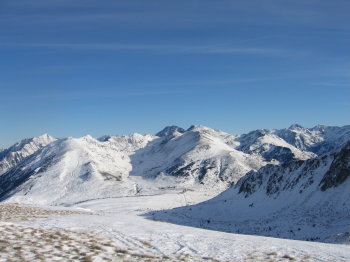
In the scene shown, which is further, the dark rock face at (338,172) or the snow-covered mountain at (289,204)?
the dark rock face at (338,172)

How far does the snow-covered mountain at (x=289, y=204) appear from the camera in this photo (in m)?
46.5

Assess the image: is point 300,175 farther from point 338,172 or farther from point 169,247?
point 169,247

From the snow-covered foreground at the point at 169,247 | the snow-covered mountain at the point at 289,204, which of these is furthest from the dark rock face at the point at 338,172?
the snow-covered foreground at the point at 169,247

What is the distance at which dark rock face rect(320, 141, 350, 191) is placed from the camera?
5594 centimetres

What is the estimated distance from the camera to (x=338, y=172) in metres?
57.5

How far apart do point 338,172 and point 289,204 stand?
987cm

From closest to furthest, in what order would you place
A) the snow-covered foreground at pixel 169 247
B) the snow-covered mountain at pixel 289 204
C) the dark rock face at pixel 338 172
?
1. the snow-covered foreground at pixel 169 247
2. the snow-covered mountain at pixel 289 204
3. the dark rock face at pixel 338 172

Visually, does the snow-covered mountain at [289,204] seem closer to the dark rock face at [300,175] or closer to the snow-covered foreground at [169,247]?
the dark rock face at [300,175]

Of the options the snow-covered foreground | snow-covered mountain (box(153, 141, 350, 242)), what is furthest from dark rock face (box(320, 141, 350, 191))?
the snow-covered foreground

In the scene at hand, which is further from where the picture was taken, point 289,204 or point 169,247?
point 289,204

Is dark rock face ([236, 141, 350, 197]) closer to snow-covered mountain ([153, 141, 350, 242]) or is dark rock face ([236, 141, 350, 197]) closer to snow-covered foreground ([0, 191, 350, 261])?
snow-covered mountain ([153, 141, 350, 242])

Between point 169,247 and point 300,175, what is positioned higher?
point 300,175

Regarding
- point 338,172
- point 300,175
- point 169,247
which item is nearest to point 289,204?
point 338,172

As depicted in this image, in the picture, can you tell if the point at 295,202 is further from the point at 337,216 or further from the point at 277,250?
the point at 277,250
